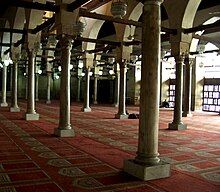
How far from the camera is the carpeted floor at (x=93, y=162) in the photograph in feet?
14.2

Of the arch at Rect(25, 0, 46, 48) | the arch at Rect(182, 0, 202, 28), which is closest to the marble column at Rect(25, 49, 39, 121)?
the arch at Rect(25, 0, 46, 48)

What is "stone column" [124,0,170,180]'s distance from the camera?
4.80 m

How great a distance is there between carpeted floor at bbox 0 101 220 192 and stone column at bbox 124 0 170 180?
0.89ft

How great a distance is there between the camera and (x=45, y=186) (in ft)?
13.7

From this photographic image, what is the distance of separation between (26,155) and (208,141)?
511cm

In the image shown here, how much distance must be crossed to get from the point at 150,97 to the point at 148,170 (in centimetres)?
115

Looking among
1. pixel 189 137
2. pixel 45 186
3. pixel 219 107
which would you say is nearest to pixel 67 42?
pixel 189 137

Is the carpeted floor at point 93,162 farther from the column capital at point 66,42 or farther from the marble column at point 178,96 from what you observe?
the column capital at point 66,42

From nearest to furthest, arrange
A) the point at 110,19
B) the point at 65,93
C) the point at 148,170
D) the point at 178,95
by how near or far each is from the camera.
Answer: the point at 148,170 → the point at 65,93 → the point at 110,19 → the point at 178,95

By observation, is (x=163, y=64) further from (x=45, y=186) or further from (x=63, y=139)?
(x=45, y=186)

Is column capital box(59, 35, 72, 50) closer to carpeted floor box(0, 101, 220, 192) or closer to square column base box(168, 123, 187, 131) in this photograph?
carpeted floor box(0, 101, 220, 192)

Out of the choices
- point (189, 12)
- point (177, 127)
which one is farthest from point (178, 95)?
point (189, 12)

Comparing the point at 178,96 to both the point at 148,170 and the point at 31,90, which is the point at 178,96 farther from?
the point at 148,170

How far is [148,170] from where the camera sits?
464cm
